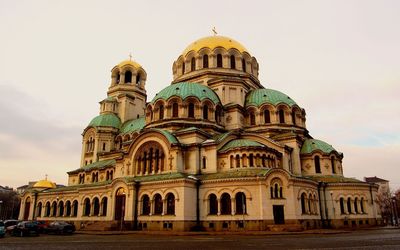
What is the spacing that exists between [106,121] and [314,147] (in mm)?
32542

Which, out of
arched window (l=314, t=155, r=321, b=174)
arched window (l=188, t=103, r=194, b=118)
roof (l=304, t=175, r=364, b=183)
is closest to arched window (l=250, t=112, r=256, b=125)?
arched window (l=188, t=103, r=194, b=118)

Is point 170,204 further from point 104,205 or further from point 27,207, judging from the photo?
point 27,207

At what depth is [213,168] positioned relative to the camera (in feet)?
119

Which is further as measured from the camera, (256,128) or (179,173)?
(256,128)

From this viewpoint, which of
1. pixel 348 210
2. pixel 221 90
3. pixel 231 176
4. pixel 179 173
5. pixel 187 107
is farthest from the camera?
pixel 221 90

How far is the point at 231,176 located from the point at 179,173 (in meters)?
5.86

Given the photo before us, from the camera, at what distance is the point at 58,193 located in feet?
156

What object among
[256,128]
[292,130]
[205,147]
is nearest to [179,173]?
[205,147]

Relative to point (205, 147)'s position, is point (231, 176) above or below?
below

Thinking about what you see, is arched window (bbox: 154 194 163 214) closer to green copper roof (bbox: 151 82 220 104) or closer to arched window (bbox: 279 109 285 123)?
green copper roof (bbox: 151 82 220 104)

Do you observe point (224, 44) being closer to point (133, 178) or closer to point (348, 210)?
point (133, 178)

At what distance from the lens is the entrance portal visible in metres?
32.3

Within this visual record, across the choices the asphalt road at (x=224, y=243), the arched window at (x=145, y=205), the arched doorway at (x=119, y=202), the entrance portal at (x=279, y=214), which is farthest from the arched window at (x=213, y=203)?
the asphalt road at (x=224, y=243)

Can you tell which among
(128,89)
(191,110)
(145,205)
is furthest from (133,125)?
(145,205)
